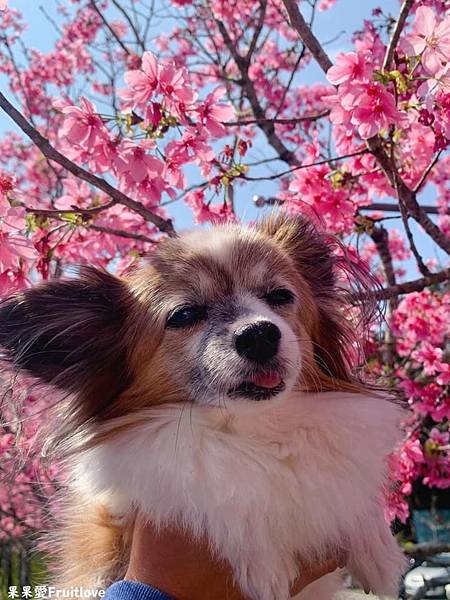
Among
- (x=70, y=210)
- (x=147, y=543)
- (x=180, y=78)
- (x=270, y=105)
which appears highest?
(x=270, y=105)

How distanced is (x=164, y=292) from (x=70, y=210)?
37.6 inches

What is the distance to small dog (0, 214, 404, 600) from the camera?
64.9 inches

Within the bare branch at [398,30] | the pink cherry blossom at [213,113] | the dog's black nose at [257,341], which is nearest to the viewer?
the dog's black nose at [257,341]

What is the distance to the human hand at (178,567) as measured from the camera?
1.54 m

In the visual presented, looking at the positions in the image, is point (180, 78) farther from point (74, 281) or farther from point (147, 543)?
point (147, 543)

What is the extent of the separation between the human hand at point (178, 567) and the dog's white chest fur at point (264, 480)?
0.04m

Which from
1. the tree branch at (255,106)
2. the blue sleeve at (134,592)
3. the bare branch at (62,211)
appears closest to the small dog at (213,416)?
the blue sleeve at (134,592)

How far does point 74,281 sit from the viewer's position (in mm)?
1950

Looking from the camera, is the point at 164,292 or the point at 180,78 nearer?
the point at 164,292

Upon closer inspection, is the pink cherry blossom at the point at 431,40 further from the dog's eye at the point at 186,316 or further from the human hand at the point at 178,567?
the human hand at the point at 178,567

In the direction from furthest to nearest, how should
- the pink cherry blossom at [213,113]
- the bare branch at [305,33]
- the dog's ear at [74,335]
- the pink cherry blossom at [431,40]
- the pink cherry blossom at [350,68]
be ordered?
the pink cherry blossom at [213,113], the bare branch at [305,33], the pink cherry blossom at [350,68], the pink cherry blossom at [431,40], the dog's ear at [74,335]

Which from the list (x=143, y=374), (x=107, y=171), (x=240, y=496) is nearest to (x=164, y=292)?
(x=143, y=374)

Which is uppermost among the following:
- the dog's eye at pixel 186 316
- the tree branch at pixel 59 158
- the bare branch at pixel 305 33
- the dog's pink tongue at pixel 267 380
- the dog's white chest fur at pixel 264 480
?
the bare branch at pixel 305 33

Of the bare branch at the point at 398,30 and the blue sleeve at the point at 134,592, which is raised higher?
the bare branch at the point at 398,30
